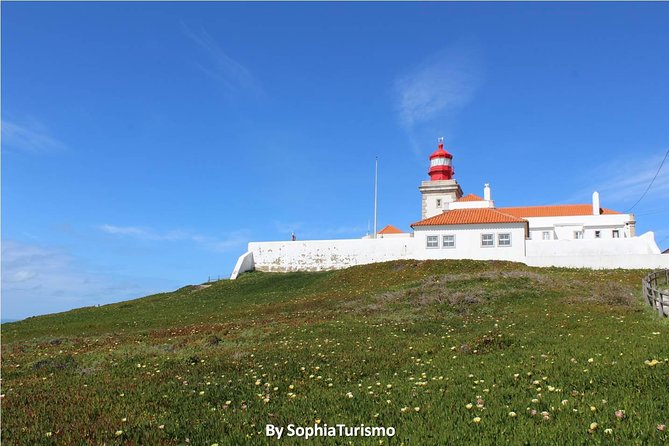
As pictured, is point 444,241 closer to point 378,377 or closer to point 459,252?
point 459,252

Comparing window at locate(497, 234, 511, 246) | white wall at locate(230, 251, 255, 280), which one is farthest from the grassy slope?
white wall at locate(230, 251, 255, 280)

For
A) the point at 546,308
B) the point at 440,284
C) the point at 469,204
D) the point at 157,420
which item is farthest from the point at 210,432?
the point at 469,204

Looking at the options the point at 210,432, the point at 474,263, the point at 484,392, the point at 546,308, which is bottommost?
the point at 210,432

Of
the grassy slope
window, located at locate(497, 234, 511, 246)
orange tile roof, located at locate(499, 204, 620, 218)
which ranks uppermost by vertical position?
orange tile roof, located at locate(499, 204, 620, 218)

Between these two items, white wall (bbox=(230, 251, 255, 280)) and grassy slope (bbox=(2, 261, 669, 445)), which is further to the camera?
white wall (bbox=(230, 251, 255, 280))

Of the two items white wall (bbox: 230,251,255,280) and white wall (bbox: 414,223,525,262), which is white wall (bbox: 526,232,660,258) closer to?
white wall (bbox: 414,223,525,262)

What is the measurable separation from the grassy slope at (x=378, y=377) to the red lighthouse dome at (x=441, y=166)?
53.2 meters

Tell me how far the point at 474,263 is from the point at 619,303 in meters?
24.3

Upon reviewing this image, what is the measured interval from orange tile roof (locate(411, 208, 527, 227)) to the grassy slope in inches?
991

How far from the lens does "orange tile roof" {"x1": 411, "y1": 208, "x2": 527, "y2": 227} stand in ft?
166

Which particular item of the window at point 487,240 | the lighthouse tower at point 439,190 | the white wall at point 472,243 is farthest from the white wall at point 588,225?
the window at point 487,240

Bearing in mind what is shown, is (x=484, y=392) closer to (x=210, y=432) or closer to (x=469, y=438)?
(x=469, y=438)

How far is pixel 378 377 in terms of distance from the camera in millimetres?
11203

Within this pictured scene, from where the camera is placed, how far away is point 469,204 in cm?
6750
